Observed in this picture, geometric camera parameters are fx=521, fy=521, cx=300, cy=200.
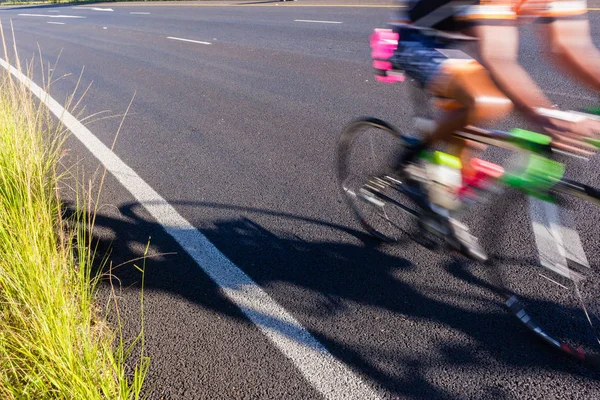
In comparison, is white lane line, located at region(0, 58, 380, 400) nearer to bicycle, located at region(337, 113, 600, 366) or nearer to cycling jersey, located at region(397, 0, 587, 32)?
bicycle, located at region(337, 113, 600, 366)

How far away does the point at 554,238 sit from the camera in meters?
2.49

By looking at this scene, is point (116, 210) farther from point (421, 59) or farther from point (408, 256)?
point (421, 59)

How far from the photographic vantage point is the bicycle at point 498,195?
2.13 meters

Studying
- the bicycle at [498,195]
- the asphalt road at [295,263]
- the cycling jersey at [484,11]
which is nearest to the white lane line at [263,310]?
the asphalt road at [295,263]

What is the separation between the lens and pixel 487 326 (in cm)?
264

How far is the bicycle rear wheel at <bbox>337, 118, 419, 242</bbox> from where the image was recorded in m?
3.15

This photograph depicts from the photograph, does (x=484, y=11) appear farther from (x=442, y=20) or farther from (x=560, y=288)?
(x=560, y=288)

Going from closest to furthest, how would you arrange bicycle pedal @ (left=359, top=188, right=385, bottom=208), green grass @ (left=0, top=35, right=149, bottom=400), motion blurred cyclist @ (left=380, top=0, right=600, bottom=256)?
1. green grass @ (left=0, top=35, right=149, bottom=400)
2. motion blurred cyclist @ (left=380, top=0, right=600, bottom=256)
3. bicycle pedal @ (left=359, top=188, right=385, bottom=208)

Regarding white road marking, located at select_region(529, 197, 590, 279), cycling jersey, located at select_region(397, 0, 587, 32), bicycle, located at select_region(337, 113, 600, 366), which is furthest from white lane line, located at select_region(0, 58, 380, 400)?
cycling jersey, located at select_region(397, 0, 587, 32)

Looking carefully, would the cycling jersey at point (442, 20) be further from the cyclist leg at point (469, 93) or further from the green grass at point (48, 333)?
the green grass at point (48, 333)

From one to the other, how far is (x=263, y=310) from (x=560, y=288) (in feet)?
5.20

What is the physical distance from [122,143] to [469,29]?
464 centimetres

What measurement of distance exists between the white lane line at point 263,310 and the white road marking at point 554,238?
1.11 meters

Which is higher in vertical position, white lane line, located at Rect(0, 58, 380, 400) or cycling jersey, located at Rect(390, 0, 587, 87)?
cycling jersey, located at Rect(390, 0, 587, 87)
